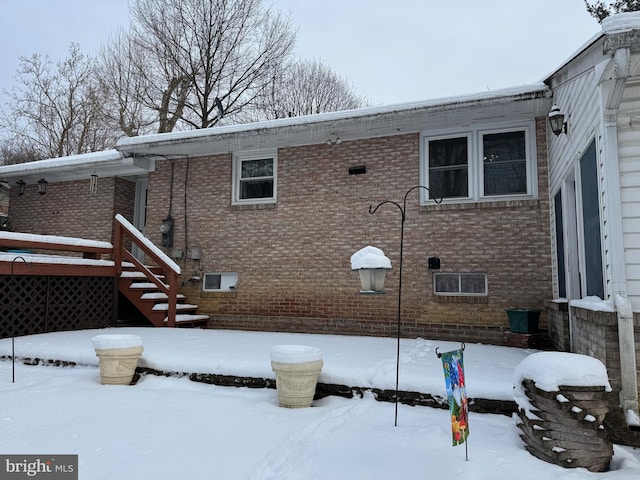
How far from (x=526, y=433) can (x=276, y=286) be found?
587 centimetres

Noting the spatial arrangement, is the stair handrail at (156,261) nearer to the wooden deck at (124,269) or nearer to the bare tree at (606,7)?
the wooden deck at (124,269)

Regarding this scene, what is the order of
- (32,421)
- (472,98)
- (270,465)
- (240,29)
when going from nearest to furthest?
(270,465) < (32,421) < (472,98) < (240,29)

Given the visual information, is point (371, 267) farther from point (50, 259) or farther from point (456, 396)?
point (50, 259)

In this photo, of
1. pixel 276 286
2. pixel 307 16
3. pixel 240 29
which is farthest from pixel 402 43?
pixel 276 286

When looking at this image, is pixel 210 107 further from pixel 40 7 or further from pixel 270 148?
pixel 270 148

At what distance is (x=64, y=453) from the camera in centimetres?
320

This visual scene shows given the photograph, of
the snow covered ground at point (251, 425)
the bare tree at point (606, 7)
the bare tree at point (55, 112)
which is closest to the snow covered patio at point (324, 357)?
the snow covered ground at point (251, 425)

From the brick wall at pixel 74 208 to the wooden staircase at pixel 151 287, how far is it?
2065mm

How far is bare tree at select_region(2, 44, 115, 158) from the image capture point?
2056 centimetres

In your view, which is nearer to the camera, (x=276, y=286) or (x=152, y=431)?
(x=152, y=431)

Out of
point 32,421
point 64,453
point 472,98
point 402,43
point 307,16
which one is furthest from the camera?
point 402,43

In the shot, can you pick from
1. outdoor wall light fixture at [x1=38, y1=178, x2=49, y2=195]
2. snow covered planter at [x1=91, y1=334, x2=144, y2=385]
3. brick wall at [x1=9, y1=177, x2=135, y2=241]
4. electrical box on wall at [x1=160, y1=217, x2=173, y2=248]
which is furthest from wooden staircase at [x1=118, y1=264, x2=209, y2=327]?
outdoor wall light fixture at [x1=38, y1=178, x2=49, y2=195]

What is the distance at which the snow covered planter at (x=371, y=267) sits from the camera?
14.4ft

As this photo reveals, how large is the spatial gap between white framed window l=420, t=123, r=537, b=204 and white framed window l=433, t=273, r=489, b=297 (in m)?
1.27
